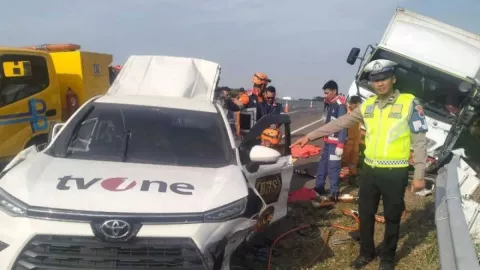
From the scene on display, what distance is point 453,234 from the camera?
3457 mm

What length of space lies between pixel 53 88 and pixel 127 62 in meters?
2.31

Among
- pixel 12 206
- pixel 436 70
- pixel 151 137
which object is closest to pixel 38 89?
pixel 151 137

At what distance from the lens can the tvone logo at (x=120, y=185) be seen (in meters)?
3.75

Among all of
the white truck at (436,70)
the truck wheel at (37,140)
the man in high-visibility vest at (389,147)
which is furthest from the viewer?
the white truck at (436,70)

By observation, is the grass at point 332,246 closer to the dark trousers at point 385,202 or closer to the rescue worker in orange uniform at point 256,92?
the dark trousers at point 385,202

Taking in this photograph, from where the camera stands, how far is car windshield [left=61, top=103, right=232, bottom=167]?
4566mm

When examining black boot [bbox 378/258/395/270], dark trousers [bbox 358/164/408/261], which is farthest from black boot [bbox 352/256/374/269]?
black boot [bbox 378/258/395/270]

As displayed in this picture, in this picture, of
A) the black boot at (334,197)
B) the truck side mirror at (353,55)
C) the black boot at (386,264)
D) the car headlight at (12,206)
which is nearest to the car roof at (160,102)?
the car headlight at (12,206)

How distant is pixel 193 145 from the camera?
4.81 meters

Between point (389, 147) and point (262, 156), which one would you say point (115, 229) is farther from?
point (389, 147)

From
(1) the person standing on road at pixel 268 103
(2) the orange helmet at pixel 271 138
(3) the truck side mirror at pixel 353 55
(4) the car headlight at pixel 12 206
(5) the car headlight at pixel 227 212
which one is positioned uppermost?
(4) the car headlight at pixel 12 206

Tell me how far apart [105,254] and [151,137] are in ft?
5.12

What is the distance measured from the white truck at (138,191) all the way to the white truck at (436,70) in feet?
18.7

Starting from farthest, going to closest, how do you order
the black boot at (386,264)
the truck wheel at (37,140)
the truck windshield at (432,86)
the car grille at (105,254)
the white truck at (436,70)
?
the truck windshield at (432,86)
the white truck at (436,70)
the truck wheel at (37,140)
the black boot at (386,264)
the car grille at (105,254)
